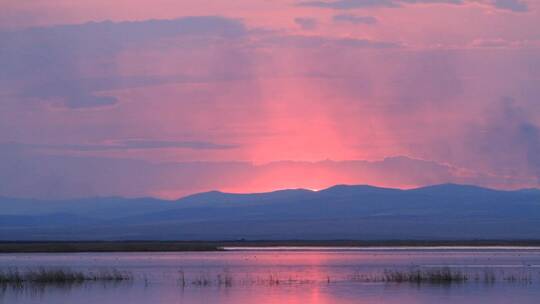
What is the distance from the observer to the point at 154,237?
154 metres

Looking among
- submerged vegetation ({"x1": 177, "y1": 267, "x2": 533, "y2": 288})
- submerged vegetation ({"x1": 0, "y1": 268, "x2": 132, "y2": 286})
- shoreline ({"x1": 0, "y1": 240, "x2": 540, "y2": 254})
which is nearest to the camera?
submerged vegetation ({"x1": 177, "y1": 267, "x2": 533, "y2": 288})

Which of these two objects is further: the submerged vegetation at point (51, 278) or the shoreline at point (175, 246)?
the shoreline at point (175, 246)

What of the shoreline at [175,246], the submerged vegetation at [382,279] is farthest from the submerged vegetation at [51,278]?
the shoreline at [175,246]

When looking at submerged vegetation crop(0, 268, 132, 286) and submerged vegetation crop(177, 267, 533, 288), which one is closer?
submerged vegetation crop(177, 267, 533, 288)

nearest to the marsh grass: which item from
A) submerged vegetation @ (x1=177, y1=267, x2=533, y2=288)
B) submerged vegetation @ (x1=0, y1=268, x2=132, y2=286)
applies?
submerged vegetation @ (x1=177, y1=267, x2=533, y2=288)

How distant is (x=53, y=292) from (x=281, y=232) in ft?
414

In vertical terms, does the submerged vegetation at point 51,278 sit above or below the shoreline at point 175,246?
below

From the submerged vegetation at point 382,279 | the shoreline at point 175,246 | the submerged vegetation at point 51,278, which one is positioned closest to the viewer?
the submerged vegetation at point 382,279

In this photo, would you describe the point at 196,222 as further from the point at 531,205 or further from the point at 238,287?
the point at 238,287

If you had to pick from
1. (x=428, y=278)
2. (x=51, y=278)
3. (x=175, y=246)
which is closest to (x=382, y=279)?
(x=428, y=278)

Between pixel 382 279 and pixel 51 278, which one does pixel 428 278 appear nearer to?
pixel 382 279

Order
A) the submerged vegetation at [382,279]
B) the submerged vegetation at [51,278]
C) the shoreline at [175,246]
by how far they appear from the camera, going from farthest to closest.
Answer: the shoreline at [175,246], the submerged vegetation at [51,278], the submerged vegetation at [382,279]

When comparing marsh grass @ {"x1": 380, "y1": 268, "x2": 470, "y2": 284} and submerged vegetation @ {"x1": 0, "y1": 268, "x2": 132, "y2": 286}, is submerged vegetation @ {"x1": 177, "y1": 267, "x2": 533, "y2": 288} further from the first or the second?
submerged vegetation @ {"x1": 0, "y1": 268, "x2": 132, "y2": 286}

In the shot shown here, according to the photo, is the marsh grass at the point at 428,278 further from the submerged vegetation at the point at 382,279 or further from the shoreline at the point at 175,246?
the shoreline at the point at 175,246
